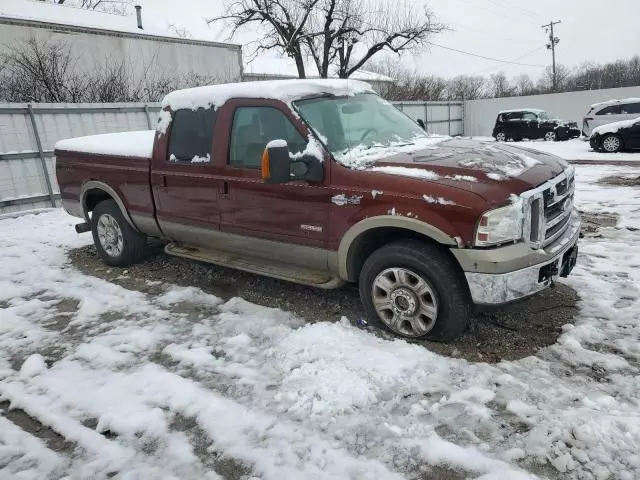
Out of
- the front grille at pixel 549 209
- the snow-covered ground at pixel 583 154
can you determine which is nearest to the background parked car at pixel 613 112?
the snow-covered ground at pixel 583 154

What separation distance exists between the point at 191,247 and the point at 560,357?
3.64 m

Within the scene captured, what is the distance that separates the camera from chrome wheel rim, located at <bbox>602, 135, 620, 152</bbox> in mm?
15573

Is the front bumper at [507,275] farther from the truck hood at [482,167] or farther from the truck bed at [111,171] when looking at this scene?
the truck bed at [111,171]

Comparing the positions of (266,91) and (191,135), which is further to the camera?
(191,135)

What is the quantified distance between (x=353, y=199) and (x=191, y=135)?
2.01 m

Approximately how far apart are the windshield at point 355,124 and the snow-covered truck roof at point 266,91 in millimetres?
88

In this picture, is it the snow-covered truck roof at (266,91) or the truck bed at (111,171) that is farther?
the truck bed at (111,171)

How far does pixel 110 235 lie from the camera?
235 inches

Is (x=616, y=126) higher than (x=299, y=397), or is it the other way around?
(x=616, y=126)

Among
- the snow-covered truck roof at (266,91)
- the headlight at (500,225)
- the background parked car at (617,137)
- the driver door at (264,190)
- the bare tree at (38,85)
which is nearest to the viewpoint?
the headlight at (500,225)

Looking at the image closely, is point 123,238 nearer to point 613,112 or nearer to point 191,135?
point 191,135

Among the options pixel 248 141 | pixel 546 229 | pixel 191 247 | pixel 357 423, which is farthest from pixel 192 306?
pixel 546 229

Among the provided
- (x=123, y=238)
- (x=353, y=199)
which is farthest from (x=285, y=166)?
(x=123, y=238)

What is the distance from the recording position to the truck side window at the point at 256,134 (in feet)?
13.5
